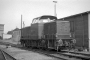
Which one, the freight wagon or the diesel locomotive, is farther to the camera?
the freight wagon

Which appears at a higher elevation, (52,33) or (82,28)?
(82,28)

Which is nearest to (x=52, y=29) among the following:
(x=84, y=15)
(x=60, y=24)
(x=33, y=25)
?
(x=60, y=24)

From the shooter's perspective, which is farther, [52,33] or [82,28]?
[82,28]

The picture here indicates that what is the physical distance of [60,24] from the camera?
1325 centimetres

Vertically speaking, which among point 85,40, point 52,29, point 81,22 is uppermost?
point 81,22

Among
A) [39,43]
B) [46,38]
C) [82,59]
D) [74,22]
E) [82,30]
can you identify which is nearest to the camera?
[82,59]

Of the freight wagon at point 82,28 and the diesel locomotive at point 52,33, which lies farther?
the freight wagon at point 82,28

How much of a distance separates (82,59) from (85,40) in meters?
7.97

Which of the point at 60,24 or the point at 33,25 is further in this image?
the point at 33,25

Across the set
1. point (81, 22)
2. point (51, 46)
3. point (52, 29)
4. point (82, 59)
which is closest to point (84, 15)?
point (81, 22)

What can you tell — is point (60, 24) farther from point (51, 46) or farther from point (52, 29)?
point (51, 46)

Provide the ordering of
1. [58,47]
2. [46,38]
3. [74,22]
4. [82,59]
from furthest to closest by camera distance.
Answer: [74,22] < [46,38] < [58,47] < [82,59]

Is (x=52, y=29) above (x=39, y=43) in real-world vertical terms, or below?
above

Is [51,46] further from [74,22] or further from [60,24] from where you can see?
[74,22]
